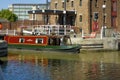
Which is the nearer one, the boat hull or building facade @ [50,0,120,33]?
the boat hull

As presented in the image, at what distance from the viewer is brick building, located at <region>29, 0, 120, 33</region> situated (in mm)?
64250

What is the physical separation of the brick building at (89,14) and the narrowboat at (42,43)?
14638mm

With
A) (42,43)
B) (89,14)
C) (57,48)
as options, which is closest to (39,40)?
(42,43)

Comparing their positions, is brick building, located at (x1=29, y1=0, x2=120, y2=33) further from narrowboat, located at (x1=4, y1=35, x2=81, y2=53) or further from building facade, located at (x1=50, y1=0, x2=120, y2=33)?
narrowboat, located at (x1=4, y1=35, x2=81, y2=53)

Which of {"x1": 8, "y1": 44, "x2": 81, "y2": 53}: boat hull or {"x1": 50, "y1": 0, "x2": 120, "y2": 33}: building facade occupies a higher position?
{"x1": 50, "y1": 0, "x2": 120, "y2": 33}: building facade

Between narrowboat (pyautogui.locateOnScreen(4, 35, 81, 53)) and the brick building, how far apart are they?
14.6m

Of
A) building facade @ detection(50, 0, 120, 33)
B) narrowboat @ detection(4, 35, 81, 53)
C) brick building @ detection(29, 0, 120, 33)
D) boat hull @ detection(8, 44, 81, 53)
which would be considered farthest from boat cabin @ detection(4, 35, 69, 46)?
building facade @ detection(50, 0, 120, 33)

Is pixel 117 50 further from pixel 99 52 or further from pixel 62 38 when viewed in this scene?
pixel 62 38

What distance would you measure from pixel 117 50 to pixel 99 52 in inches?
129

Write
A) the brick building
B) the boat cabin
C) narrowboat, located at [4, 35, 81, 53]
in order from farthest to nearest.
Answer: the brick building < the boat cabin < narrowboat, located at [4, 35, 81, 53]

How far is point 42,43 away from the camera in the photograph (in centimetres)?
4569

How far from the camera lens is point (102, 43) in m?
48.3

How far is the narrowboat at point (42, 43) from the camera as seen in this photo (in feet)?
144

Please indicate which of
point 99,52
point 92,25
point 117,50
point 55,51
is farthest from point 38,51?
point 92,25
